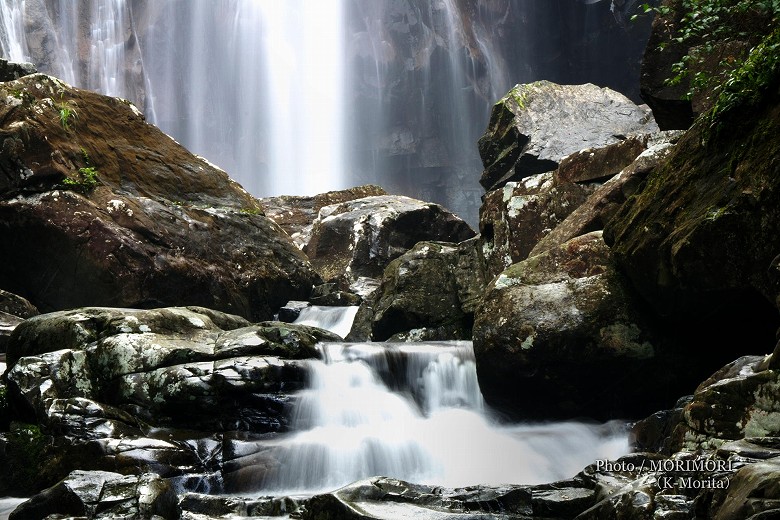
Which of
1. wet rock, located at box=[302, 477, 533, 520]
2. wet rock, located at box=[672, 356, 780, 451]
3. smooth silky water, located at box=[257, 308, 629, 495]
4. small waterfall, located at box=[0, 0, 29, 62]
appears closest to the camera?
wet rock, located at box=[672, 356, 780, 451]

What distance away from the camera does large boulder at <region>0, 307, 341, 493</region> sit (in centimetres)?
591

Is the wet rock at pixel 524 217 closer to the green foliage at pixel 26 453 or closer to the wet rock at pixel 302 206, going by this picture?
the green foliage at pixel 26 453

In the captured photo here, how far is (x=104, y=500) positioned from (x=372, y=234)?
38.3ft

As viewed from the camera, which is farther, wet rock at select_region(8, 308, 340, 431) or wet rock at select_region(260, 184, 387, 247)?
wet rock at select_region(260, 184, 387, 247)

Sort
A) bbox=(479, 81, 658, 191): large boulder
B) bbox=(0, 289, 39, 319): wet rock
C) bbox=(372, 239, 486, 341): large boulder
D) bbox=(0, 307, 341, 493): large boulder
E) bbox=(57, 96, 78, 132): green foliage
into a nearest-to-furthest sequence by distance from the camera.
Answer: bbox=(0, 307, 341, 493): large boulder → bbox=(0, 289, 39, 319): wet rock → bbox=(372, 239, 486, 341): large boulder → bbox=(57, 96, 78, 132): green foliage → bbox=(479, 81, 658, 191): large boulder

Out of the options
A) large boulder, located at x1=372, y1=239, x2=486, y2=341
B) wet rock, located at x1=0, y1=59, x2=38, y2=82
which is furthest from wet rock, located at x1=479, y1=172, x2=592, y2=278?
wet rock, located at x1=0, y1=59, x2=38, y2=82

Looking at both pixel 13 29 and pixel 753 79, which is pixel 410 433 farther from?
pixel 13 29

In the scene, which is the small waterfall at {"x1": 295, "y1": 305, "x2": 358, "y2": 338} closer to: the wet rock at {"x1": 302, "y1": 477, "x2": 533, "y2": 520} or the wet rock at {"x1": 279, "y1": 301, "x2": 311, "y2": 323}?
the wet rock at {"x1": 279, "y1": 301, "x2": 311, "y2": 323}

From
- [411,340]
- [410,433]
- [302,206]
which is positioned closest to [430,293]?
[411,340]

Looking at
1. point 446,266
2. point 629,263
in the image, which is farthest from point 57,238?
point 629,263

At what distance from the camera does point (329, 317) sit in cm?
1284

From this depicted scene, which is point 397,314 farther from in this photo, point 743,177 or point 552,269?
point 743,177

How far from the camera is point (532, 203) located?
10797 mm

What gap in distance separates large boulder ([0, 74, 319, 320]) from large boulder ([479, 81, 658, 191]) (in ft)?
18.1
